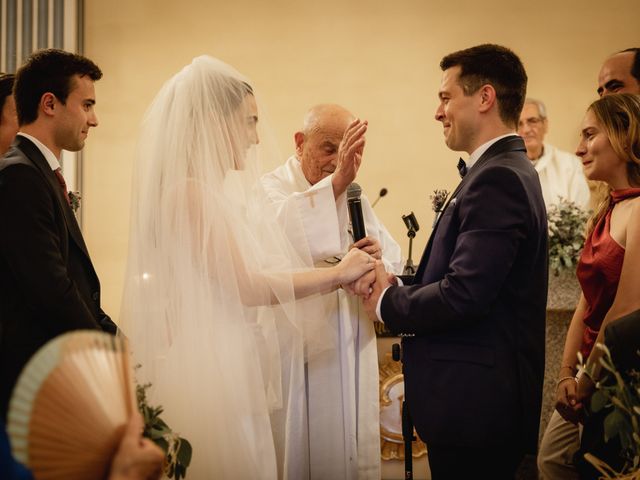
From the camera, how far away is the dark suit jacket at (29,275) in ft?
7.02

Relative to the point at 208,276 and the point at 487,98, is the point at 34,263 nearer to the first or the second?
the point at 208,276

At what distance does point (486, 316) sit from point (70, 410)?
1446mm

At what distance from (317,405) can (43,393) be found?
1.80m

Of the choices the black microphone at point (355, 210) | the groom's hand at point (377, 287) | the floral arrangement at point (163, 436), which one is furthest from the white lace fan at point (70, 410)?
the black microphone at point (355, 210)

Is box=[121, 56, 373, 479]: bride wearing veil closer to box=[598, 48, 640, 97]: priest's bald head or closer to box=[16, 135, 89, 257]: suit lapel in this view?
box=[16, 135, 89, 257]: suit lapel

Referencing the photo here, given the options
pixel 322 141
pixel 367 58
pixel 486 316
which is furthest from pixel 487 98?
pixel 367 58

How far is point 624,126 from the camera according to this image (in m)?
2.68

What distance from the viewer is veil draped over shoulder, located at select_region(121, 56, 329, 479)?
235cm

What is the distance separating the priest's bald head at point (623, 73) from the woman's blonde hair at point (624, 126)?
2.19ft

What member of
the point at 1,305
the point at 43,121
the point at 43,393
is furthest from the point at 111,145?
the point at 43,393

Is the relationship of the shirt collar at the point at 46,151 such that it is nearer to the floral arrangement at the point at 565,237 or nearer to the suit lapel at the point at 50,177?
the suit lapel at the point at 50,177

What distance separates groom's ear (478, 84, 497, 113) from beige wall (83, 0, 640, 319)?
3.98 meters

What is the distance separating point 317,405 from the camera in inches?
113

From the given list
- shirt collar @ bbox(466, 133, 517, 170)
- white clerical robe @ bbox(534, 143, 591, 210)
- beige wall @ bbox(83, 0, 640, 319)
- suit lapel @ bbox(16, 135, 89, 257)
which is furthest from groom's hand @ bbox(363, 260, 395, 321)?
beige wall @ bbox(83, 0, 640, 319)
